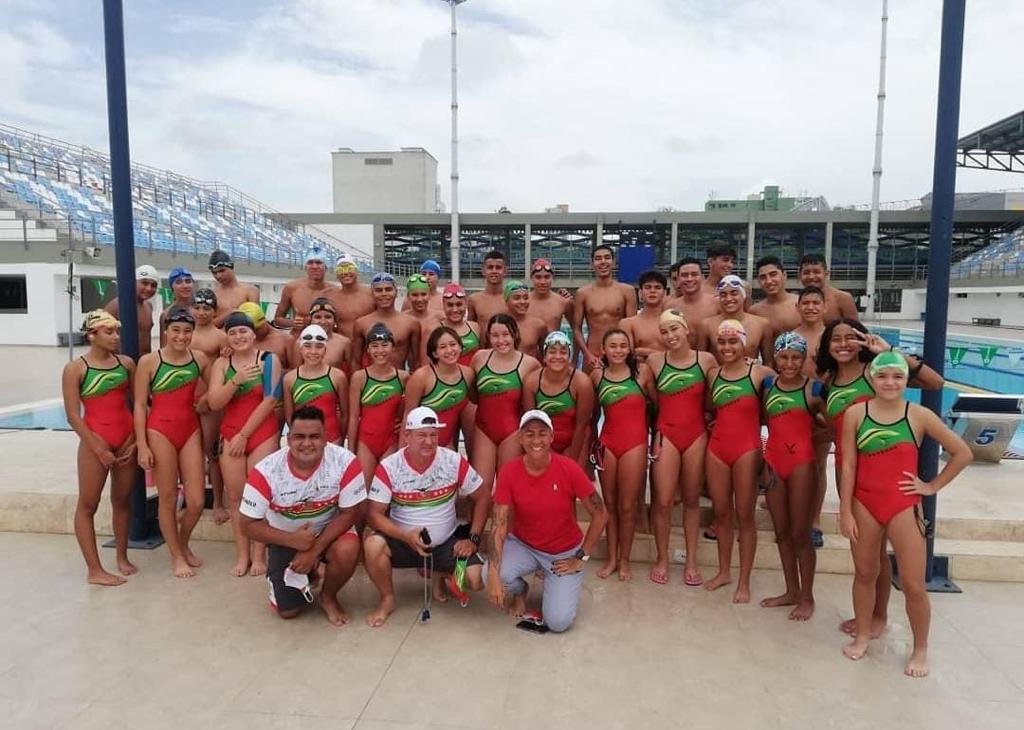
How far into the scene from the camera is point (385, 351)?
14.0 feet

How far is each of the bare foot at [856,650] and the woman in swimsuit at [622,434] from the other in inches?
51.3

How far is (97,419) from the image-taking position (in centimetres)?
418

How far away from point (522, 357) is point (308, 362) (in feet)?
4.55

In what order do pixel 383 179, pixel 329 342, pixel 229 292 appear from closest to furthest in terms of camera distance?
1. pixel 329 342
2. pixel 229 292
3. pixel 383 179

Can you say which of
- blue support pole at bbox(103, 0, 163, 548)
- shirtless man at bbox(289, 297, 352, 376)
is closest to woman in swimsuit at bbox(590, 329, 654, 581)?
shirtless man at bbox(289, 297, 352, 376)

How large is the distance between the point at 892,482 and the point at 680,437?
1.25 meters

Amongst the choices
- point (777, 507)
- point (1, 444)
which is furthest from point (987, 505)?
point (1, 444)

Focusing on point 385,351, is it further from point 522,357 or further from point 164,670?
point 164,670

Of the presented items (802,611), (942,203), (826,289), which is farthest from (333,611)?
(942,203)

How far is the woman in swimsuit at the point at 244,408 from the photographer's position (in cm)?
429

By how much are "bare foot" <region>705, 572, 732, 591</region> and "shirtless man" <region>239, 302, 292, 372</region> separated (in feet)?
10.7

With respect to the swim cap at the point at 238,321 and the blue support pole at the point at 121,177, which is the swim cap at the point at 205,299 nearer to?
the blue support pole at the point at 121,177

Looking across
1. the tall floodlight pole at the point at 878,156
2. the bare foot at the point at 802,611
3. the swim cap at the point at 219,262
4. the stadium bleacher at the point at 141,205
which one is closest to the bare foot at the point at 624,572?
the bare foot at the point at 802,611

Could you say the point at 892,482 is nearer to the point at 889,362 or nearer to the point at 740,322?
the point at 889,362
